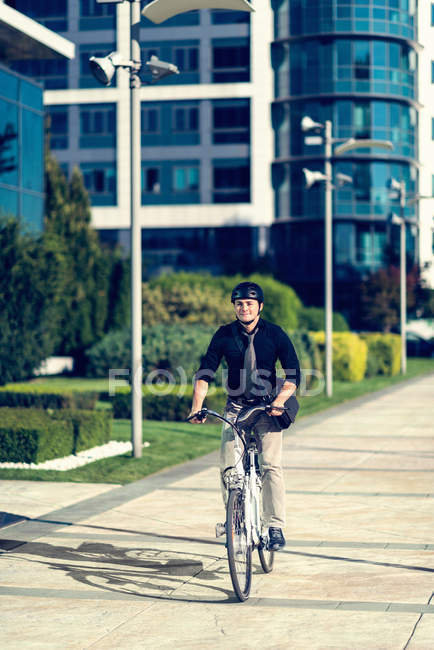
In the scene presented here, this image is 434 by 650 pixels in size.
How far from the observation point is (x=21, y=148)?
27.7 metres

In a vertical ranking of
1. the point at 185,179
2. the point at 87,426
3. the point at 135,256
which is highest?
the point at 185,179

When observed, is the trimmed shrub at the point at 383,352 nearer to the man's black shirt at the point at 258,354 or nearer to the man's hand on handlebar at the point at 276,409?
the man's black shirt at the point at 258,354

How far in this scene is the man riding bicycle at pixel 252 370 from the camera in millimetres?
7281

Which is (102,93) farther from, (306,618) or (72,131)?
(306,618)

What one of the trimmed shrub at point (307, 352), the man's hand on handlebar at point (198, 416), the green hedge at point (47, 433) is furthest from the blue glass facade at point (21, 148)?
the man's hand on handlebar at point (198, 416)

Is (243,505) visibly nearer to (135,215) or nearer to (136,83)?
(135,215)

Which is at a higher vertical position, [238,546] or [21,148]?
[21,148]

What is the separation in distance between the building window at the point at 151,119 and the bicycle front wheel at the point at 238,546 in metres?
55.7

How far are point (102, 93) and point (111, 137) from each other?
2.45 meters

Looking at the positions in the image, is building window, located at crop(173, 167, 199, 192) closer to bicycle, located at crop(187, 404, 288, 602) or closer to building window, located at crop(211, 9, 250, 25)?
building window, located at crop(211, 9, 250, 25)

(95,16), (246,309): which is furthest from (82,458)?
(95,16)

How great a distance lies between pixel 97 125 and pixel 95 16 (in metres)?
5.86

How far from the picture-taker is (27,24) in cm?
2539

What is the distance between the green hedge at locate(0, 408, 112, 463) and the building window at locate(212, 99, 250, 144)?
4703 centimetres
